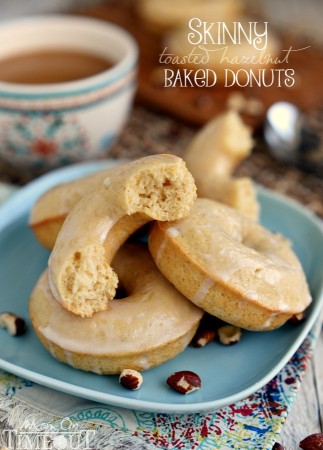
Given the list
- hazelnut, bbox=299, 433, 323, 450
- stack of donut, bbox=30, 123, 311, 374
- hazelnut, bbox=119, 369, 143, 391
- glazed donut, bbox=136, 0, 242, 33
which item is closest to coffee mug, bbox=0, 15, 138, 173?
stack of donut, bbox=30, 123, 311, 374

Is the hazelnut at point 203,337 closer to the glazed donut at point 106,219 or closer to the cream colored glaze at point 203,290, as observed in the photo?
the cream colored glaze at point 203,290

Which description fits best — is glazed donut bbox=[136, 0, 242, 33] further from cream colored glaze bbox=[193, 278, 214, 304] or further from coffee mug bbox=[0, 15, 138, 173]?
cream colored glaze bbox=[193, 278, 214, 304]

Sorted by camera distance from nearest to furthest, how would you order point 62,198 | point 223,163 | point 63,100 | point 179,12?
point 62,198 < point 223,163 < point 63,100 < point 179,12

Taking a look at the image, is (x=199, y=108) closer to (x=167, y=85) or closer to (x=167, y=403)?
(x=167, y=85)

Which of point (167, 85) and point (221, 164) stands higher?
point (221, 164)

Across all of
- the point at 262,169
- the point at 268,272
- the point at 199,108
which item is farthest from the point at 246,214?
the point at 199,108

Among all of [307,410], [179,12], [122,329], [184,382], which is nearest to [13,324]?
[122,329]

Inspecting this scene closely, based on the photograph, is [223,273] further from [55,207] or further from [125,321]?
[55,207]
